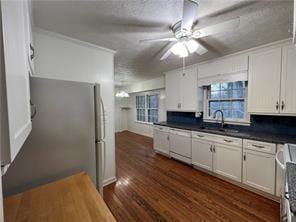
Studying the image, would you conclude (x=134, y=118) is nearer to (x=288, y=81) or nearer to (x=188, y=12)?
(x=288, y=81)

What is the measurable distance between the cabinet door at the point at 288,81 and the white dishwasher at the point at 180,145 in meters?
1.69

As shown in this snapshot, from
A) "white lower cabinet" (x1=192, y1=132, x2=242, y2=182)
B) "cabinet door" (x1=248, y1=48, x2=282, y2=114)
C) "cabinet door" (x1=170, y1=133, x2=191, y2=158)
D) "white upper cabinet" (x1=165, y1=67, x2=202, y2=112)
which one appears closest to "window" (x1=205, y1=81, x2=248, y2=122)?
"white upper cabinet" (x1=165, y1=67, x2=202, y2=112)

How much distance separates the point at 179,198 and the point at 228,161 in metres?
1.10

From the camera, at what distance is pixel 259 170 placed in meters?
2.26

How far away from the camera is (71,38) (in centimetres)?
212

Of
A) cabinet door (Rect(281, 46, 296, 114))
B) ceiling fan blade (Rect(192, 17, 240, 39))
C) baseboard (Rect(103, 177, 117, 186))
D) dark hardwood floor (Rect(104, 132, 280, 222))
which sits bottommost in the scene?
dark hardwood floor (Rect(104, 132, 280, 222))

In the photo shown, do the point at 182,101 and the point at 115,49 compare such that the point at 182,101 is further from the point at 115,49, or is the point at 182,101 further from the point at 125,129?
the point at 125,129

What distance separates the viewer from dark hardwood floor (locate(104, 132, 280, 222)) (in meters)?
1.90

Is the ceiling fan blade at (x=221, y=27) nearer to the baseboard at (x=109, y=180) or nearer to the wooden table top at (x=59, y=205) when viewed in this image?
the wooden table top at (x=59, y=205)

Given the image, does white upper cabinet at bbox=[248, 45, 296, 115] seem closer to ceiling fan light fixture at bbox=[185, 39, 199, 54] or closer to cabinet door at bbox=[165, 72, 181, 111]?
ceiling fan light fixture at bbox=[185, 39, 199, 54]

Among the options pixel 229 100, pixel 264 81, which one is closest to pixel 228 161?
pixel 229 100

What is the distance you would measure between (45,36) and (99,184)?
6.54ft

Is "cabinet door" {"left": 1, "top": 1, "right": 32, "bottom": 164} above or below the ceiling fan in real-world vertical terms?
below

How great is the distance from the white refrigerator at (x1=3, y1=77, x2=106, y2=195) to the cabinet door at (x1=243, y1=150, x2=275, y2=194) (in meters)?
2.25
